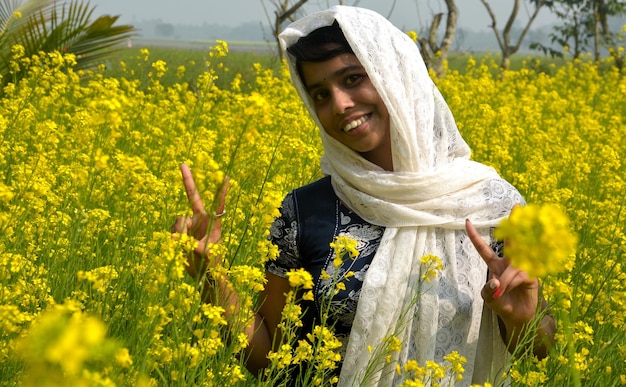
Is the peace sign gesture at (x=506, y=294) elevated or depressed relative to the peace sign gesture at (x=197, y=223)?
depressed

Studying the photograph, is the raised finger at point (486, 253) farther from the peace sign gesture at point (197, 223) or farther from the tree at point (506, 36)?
the tree at point (506, 36)

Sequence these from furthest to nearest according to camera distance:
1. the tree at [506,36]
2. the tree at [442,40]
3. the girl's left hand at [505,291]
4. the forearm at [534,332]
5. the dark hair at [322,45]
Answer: the tree at [506,36]
the tree at [442,40]
the dark hair at [322,45]
the forearm at [534,332]
the girl's left hand at [505,291]

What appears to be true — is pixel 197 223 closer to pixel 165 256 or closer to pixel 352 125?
pixel 165 256

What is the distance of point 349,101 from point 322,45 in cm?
17

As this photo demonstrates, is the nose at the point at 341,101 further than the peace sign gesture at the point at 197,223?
Yes

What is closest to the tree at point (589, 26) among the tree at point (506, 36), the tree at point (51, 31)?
the tree at point (506, 36)

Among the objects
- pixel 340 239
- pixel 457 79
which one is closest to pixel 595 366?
pixel 340 239

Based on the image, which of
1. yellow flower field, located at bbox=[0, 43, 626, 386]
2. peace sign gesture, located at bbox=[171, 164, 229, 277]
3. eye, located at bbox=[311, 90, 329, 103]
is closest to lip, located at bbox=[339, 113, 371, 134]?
eye, located at bbox=[311, 90, 329, 103]

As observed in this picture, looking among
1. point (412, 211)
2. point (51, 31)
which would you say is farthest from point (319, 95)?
point (51, 31)

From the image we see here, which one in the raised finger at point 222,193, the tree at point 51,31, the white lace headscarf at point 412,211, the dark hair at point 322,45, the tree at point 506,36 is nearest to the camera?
the raised finger at point 222,193

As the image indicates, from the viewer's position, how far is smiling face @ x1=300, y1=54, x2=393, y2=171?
86.8 inches

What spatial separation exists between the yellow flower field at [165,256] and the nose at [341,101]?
0.70 ft

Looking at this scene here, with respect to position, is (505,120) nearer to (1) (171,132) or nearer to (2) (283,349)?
(1) (171,132)

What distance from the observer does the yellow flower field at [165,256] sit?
Result: 1.52m
